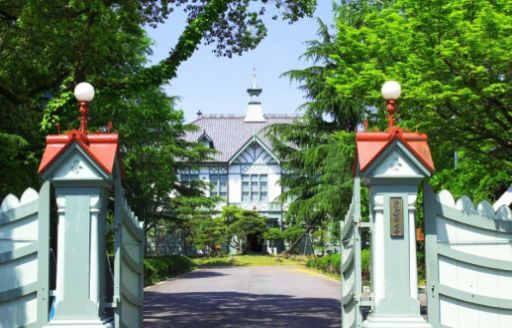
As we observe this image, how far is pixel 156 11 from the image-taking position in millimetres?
15406

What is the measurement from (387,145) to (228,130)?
183 feet

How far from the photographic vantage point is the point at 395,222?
757 cm

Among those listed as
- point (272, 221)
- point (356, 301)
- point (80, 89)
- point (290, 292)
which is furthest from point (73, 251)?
point (272, 221)

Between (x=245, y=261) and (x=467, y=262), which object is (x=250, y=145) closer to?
(x=245, y=261)

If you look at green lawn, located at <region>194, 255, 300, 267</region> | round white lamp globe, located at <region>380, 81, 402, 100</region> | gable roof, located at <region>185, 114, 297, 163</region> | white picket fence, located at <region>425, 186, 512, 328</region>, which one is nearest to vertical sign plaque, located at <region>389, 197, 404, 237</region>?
white picket fence, located at <region>425, 186, 512, 328</region>

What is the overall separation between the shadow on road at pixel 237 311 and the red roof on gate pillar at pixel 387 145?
6.17 meters

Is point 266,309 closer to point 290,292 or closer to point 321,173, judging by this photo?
point 290,292

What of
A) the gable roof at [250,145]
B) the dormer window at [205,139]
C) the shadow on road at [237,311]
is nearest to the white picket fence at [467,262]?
the shadow on road at [237,311]

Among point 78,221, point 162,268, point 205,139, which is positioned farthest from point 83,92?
point 205,139

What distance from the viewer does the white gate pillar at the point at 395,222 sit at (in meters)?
7.52

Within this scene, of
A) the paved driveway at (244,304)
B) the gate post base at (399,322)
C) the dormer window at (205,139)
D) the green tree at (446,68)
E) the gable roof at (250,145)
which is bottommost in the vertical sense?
the paved driveway at (244,304)

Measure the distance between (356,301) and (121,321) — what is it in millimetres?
2697

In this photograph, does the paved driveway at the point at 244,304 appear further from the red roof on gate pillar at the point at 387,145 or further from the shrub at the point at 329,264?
the red roof on gate pillar at the point at 387,145

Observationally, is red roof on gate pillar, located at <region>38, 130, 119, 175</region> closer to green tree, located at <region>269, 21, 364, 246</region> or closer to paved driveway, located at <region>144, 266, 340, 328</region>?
paved driveway, located at <region>144, 266, 340, 328</region>
